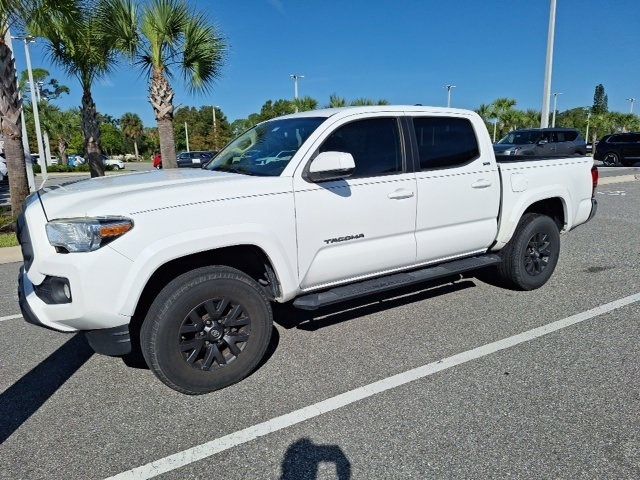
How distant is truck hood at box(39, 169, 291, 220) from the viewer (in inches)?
109

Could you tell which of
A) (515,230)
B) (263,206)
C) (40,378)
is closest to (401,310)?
(515,230)

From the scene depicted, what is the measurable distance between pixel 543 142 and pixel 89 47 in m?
15.5

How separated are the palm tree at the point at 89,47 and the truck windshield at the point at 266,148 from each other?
6.16 metres

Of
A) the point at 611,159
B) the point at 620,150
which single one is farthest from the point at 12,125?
the point at 611,159

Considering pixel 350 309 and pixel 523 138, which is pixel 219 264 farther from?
pixel 523 138

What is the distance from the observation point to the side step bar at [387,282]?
11.1 ft

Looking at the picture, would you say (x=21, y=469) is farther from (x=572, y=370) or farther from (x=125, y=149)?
(x=125, y=149)

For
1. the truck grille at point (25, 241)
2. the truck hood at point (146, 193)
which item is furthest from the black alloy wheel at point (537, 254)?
the truck grille at point (25, 241)

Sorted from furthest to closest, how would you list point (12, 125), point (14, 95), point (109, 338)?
point (14, 95) < point (12, 125) < point (109, 338)

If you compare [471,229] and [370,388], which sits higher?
[471,229]

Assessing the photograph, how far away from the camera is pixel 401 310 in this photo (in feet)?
14.7

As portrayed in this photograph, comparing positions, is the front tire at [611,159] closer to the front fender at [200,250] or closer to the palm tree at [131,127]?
the front fender at [200,250]

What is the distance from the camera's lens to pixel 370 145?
12.4 feet

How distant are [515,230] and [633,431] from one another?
246cm
